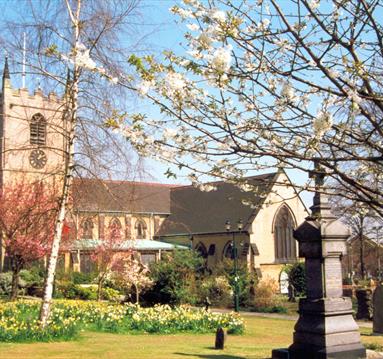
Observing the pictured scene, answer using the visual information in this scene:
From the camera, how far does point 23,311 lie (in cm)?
1766

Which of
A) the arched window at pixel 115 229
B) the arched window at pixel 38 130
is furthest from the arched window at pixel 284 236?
the arched window at pixel 38 130

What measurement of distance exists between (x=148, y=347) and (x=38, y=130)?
680 centimetres

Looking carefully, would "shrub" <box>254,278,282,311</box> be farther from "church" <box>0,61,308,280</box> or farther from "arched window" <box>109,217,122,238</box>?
"arched window" <box>109,217,122,238</box>

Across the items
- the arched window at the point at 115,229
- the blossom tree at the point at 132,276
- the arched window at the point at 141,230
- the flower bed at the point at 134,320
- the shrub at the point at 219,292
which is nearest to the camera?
the flower bed at the point at 134,320

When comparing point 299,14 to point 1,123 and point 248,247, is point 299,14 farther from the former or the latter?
point 1,123

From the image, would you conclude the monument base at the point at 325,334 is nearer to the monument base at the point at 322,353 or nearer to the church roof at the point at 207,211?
the monument base at the point at 322,353

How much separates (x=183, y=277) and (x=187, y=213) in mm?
22665

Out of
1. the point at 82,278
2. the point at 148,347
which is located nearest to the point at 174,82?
the point at 148,347

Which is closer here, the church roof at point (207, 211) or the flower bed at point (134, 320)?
the flower bed at point (134, 320)

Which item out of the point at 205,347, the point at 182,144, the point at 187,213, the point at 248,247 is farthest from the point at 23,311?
the point at 187,213

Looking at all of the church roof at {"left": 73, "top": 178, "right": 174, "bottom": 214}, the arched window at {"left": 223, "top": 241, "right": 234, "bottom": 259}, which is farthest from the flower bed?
the arched window at {"left": 223, "top": 241, "right": 234, "bottom": 259}

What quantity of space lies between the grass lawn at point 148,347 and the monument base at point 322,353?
617mm

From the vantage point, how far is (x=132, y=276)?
26047 mm

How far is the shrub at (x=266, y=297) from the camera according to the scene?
26.1 m
